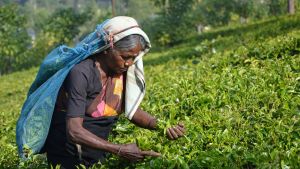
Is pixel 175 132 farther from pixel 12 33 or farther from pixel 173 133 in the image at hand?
pixel 12 33

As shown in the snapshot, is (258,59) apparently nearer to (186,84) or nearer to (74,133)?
(186,84)

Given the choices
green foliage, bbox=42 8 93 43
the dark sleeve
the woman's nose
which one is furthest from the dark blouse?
green foliage, bbox=42 8 93 43

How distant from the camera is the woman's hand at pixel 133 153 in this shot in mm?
3803

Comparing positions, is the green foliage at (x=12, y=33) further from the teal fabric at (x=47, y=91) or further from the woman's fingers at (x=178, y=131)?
the woman's fingers at (x=178, y=131)

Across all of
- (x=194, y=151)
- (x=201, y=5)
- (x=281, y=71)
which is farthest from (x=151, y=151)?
(x=201, y=5)

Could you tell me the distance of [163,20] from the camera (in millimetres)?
30766

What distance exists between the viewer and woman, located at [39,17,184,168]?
12.5 ft

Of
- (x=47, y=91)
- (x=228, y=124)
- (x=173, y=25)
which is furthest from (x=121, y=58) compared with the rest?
(x=173, y=25)

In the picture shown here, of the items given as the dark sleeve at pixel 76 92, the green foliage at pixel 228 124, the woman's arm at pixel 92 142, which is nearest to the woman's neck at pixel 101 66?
the dark sleeve at pixel 76 92

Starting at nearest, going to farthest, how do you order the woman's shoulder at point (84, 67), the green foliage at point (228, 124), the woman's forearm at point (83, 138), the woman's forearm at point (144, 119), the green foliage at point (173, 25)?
1. the green foliage at point (228, 124)
2. the woman's forearm at point (83, 138)
3. the woman's shoulder at point (84, 67)
4. the woman's forearm at point (144, 119)
5. the green foliage at point (173, 25)

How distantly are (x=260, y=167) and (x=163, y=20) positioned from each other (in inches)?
1092

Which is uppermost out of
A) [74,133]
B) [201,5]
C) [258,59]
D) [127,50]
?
[127,50]

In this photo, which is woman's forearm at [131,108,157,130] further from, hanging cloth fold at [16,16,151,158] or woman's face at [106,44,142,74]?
woman's face at [106,44,142,74]

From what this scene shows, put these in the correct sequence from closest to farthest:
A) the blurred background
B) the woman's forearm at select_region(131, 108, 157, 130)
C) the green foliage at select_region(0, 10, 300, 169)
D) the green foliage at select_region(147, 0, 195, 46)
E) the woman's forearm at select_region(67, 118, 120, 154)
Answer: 1. the green foliage at select_region(0, 10, 300, 169)
2. the woman's forearm at select_region(67, 118, 120, 154)
3. the woman's forearm at select_region(131, 108, 157, 130)
4. the green foliage at select_region(147, 0, 195, 46)
5. the blurred background
